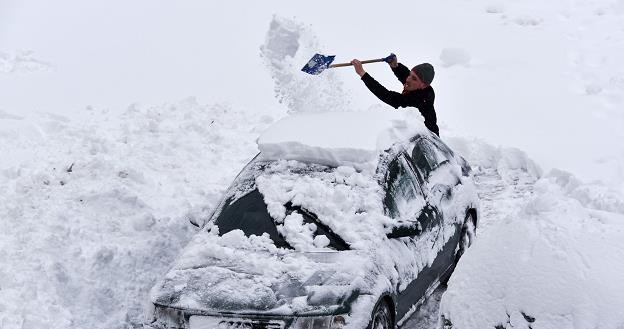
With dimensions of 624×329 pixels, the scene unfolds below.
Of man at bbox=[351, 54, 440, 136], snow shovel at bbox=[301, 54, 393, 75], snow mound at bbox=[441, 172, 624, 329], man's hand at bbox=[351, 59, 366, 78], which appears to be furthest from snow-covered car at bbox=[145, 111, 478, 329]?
snow shovel at bbox=[301, 54, 393, 75]

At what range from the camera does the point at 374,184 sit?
5.36 metres

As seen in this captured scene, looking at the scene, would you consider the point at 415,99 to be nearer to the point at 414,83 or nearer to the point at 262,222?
the point at 414,83

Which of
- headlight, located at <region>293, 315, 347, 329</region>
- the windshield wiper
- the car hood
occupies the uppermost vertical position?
the windshield wiper

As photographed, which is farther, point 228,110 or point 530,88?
point 530,88

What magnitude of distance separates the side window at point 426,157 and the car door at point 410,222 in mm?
198

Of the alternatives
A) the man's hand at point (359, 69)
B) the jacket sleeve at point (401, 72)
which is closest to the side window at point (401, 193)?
the man's hand at point (359, 69)

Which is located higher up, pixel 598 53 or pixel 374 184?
pixel 374 184

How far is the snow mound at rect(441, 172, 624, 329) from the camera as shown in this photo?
352cm

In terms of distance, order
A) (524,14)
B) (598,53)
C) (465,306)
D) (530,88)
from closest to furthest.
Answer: (465,306)
(530,88)
(598,53)
(524,14)

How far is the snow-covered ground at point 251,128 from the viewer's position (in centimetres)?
402

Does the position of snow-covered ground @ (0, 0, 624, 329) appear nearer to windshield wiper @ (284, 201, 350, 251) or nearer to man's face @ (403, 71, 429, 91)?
windshield wiper @ (284, 201, 350, 251)

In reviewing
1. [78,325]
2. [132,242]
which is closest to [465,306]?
[78,325]

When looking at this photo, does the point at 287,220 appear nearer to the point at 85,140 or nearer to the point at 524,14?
the point at 85,140

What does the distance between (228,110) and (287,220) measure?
6.20 meters
